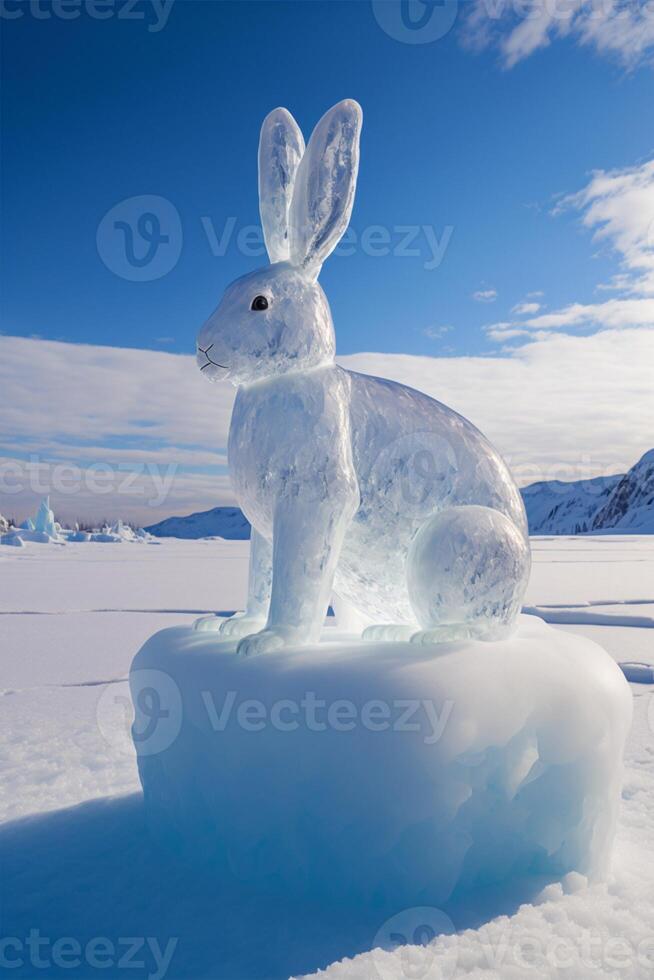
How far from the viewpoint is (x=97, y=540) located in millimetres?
20562

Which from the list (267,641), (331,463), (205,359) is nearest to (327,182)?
(205,359)

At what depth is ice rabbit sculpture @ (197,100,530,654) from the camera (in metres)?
1.94

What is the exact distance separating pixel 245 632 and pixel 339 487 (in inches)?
23.6

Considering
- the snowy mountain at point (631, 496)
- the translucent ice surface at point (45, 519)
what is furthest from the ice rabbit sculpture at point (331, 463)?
the snowy mountain at point (631, 496)

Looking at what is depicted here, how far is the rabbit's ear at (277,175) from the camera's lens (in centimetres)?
221

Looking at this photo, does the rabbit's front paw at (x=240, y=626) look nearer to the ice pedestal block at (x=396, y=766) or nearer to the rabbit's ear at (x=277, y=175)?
the ice pedestal block at (x=396, y=766)

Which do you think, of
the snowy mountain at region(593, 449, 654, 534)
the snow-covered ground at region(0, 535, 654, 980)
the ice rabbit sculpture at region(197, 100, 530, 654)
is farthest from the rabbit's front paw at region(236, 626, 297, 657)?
the snowy mountain at region(593, 449, 654, 534)

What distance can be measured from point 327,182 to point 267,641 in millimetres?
1300

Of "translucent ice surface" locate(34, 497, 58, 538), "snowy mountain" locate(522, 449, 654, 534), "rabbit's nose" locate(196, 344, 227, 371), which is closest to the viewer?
"rabbit's nose" locate(196, 344, 227, 371)

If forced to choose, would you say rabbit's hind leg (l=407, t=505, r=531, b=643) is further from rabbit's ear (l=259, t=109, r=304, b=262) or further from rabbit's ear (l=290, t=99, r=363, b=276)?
rabbit's ear (l=259, t=109, r=304, b=262)

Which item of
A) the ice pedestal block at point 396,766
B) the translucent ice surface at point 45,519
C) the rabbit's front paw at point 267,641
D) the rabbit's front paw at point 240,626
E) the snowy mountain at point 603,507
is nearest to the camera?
the ice pedestal block at point 396,766

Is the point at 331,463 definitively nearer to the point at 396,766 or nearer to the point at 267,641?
the point at 267,641

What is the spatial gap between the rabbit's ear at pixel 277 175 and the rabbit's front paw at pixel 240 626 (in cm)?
116

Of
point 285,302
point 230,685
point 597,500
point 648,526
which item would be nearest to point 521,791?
point 230,685
